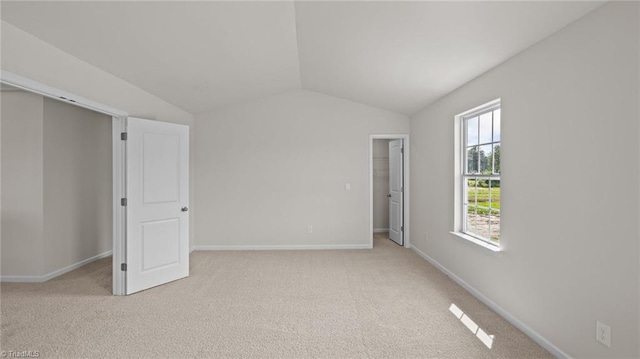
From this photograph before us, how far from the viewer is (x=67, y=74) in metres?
2.67

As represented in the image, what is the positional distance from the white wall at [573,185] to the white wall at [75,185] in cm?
519

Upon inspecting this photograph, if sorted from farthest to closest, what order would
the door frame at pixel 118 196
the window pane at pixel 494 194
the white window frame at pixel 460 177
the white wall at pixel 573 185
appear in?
the white window frame at pixel 460 177, the door frame at pixel 118 196, the window pane at pixel 494 194, the white wall at pixel 573 185

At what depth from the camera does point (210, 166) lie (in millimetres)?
5258

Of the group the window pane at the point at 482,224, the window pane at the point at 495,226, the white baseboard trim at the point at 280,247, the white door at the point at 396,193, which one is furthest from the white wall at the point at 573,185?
the white baseboard trim at the point at 280,247

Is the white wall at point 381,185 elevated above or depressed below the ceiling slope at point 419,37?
below

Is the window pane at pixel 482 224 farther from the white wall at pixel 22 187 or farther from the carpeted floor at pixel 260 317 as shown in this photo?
the white wall at pixel 22 187

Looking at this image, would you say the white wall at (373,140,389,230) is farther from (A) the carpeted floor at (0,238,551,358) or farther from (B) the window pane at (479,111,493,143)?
(B) the window pane at (479,111,493,143)

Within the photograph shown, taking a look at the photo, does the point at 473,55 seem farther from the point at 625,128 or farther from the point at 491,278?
the point at 491,278

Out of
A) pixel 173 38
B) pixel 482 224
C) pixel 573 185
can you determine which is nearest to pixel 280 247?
pixel 482 224

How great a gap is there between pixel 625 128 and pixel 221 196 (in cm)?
502

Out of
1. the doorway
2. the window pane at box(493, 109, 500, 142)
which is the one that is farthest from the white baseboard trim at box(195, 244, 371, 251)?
the window pane at box(493, 109, 500, 142)

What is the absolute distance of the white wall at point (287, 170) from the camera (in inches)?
207

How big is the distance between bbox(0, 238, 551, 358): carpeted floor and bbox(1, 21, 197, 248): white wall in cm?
210

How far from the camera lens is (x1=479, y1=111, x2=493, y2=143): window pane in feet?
10.1
